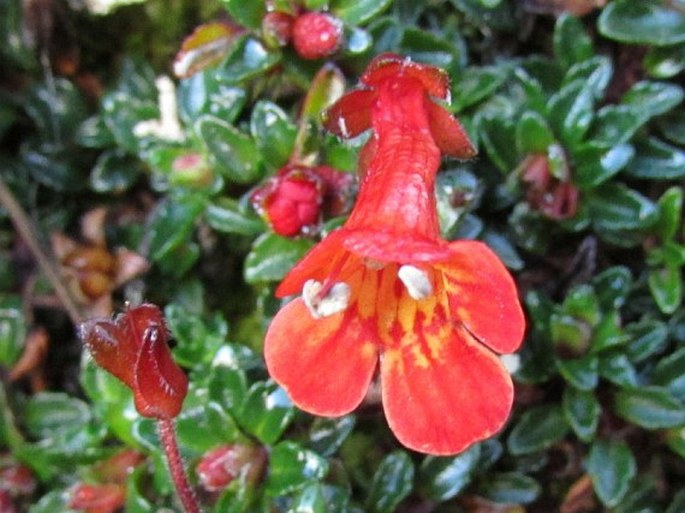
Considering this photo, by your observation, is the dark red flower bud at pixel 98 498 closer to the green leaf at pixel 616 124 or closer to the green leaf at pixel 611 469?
the green leaf at pixel 611 469

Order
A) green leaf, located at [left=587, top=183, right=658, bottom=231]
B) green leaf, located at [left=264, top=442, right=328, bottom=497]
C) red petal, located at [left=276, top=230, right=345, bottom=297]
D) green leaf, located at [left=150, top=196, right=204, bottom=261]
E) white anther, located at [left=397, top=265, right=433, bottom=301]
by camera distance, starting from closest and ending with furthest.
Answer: red petal, located at [left=276, top=230, right=345, bottom=297] < white anther, located at [left=397, top=265, right=433, bottom=301] < green leaf, located at [left=264, top=442, right=328, bottom=497] < green leaf, located at [left=587, top=183, right=658, bottom=231] < green leaf, located at [left=150, top=196, right=204, bottom=261]

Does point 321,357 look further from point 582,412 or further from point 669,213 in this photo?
point 669,213

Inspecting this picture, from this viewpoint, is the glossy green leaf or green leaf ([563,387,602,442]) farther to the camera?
the glossy green leaf

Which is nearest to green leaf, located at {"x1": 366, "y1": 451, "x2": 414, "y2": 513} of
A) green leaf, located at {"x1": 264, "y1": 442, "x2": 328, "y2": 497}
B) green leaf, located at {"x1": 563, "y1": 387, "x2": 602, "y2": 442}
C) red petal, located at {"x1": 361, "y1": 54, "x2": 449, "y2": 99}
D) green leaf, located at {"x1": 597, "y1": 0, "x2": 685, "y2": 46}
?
green leaf, located at {"x1": 264, "y1": 442, "x2": 328, "y2": 497}

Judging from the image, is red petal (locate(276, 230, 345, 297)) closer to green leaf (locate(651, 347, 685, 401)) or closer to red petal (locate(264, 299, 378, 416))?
red petal (locate(264, 299, 378, 416))

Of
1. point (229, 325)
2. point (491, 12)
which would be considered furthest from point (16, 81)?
point (491, 12)

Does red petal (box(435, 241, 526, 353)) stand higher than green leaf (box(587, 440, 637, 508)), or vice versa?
red petal (box(435, 241, 526, 353))
